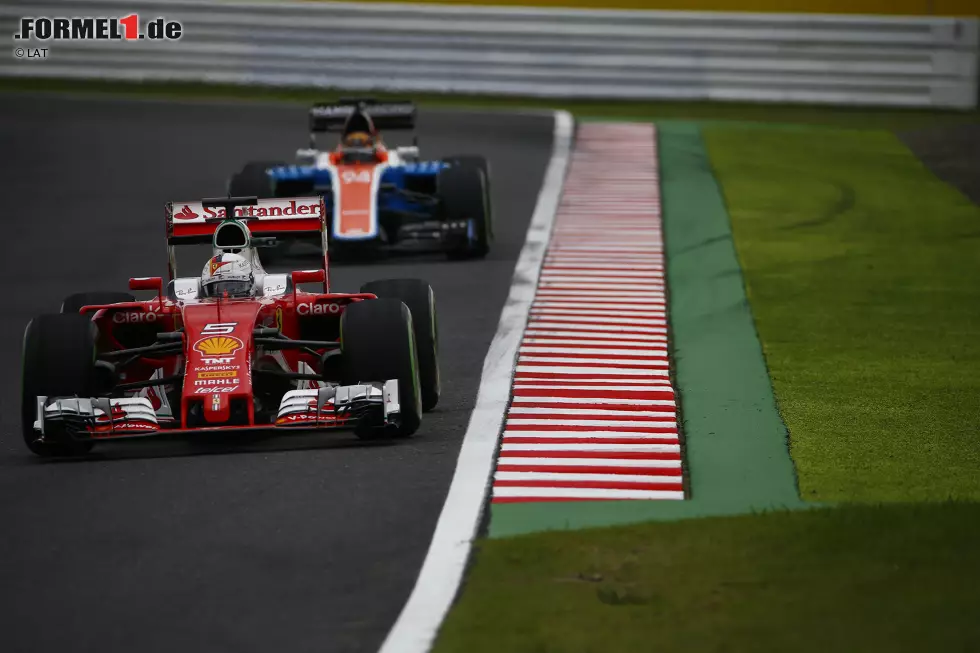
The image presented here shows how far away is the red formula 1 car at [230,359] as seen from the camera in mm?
10227

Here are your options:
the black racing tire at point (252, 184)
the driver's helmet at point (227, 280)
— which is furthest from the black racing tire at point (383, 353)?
the black racing tire at point (252, 184)

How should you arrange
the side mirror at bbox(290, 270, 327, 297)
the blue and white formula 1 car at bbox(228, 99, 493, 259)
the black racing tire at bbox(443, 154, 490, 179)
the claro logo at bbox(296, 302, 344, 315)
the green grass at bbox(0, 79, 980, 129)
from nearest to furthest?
the claro logo at bbox(296, 302, 344, 315) < the side mirror at bbox(290, 270, 327, 297) < the blue and white formula 1 car at bbox(228, 99, 493, 259) < the black racing tire at bbox(443, 154, 490, 179) < the green grass at bbox(0, 79, 980, 129)

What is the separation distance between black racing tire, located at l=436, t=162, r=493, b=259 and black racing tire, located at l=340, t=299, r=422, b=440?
26.7 ft

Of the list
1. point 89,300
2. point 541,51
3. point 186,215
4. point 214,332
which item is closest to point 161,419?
point 214,332

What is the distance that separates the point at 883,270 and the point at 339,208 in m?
5.78

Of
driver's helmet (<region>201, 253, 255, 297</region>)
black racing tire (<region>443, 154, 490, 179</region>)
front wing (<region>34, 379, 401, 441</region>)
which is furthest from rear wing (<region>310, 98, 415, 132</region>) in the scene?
front wing (<region>34, 379, 401, 441</region>)

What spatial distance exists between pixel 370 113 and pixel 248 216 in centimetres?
737

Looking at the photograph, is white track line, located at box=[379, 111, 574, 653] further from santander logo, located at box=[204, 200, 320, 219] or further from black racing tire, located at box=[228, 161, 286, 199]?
black racing tire, located at box=[228, 161, 286, 199]

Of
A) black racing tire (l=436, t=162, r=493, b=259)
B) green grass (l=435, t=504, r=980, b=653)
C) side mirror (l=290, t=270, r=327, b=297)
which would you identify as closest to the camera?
green grass (l=435, t=504, r=980, b=653)

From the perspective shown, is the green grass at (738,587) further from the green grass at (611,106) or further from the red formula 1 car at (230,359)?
the green grass at (611,106)

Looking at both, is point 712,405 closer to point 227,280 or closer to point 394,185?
point 227,280

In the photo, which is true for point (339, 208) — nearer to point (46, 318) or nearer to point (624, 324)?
point (624, 324)

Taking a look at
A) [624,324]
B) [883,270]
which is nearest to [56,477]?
[624,324]

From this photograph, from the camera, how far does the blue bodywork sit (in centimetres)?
1911
